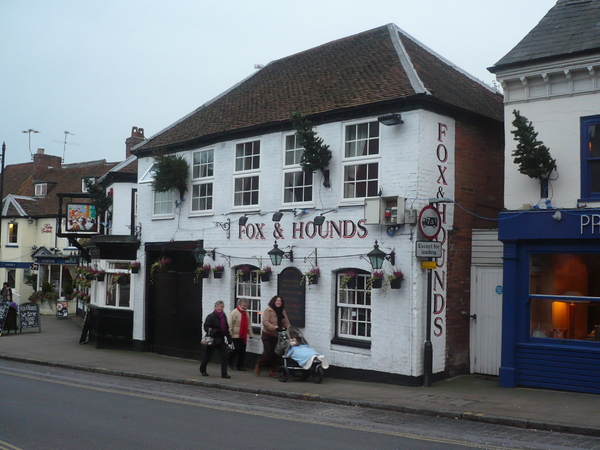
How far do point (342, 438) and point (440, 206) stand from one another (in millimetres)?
6437

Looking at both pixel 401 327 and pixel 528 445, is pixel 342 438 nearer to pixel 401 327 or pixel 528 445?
pixel 528 445

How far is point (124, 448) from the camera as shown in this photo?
7.83 meters

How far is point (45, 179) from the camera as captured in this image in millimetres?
48125

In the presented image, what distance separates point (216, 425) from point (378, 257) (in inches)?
208

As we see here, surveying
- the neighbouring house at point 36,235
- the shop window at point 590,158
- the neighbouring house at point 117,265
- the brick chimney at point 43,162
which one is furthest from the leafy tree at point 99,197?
the brick chimney at point 43,162

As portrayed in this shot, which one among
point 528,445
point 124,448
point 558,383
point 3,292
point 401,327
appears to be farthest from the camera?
point 3,292

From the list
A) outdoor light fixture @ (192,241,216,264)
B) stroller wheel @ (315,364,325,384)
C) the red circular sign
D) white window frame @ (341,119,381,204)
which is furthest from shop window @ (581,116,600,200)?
outdoor light fixture @ (192,241,216,264)

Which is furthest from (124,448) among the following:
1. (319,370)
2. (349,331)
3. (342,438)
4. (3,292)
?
(3,292)

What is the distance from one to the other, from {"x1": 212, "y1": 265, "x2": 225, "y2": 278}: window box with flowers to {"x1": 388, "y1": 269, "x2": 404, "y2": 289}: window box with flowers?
541cm

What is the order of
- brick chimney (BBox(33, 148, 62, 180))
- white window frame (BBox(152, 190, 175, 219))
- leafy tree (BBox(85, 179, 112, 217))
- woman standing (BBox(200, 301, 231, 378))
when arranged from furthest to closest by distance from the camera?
brick chimney (BBox(33, 148, 62, 180)) → leafy tree (BBox(85, 179, 112, 217)) → white window frame (BBox(152, 190, 175, 219)) → woman standing (BBox(200, 301, 231, 378))

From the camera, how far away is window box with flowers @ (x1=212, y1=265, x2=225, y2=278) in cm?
1700

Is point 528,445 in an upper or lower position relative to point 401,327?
lower

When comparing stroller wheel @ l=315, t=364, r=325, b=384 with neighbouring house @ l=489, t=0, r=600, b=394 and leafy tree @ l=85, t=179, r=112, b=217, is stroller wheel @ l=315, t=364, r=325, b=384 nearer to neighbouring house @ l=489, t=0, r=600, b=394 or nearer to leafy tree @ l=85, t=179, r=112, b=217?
neighbouring house @ l=489, t=0, r=600, b=394

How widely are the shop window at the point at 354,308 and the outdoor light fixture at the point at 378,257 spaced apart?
715 mm
